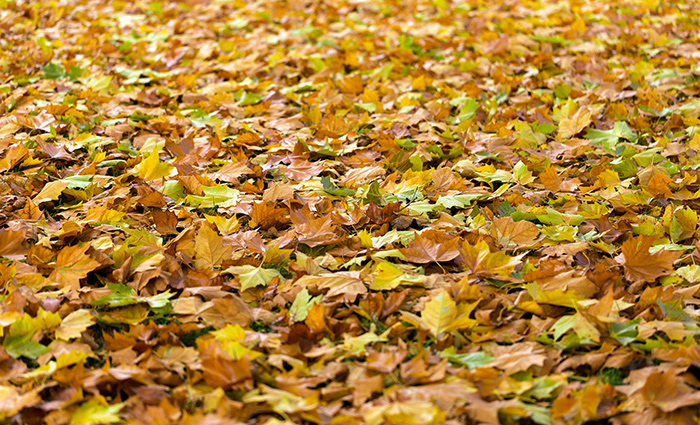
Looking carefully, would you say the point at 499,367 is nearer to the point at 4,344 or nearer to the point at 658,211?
the point at 658,211

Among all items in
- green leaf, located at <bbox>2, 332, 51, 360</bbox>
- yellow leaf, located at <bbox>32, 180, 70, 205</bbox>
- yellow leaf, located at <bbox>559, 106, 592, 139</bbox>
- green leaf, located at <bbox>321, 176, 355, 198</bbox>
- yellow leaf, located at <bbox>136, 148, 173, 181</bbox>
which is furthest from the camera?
yellow leaf, located at <bbox>559, 106, 592, 139</bbox>

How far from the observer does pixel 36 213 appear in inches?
87.7

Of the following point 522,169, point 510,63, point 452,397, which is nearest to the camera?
point 452,397

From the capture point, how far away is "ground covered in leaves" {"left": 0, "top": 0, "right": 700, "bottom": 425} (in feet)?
5.07

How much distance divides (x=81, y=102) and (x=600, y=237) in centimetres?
269

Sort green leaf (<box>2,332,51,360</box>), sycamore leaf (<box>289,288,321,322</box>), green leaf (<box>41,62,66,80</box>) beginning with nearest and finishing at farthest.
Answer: green leaf (<box>2,332,51,360</box>), sycamore leaf (<box>289,288,321,322</box>), green leaf (<box>41,62,66,80</box>)

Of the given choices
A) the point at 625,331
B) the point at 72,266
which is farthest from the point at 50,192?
the point at 625,331

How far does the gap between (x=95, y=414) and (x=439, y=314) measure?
2.99ft

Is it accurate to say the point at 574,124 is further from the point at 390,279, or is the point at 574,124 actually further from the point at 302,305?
the point at 302,305

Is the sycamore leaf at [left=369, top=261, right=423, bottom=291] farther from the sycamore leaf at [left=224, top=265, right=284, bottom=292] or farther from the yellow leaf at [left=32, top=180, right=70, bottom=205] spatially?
the yellow leaf at [left=32, top=180, right=70, bottom=205]

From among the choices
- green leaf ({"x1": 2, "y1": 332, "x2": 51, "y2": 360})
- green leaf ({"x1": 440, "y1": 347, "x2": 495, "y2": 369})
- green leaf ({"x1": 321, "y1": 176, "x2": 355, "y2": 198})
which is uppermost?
green leaf ({"x1": 2, "y1": 332, "x2": 51, "y2": 360})

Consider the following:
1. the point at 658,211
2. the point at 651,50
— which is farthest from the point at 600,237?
the point at 651,50

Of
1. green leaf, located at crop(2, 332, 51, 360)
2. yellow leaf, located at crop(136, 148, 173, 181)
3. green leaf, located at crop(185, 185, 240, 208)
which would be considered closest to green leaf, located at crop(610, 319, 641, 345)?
green leaf, located at crop(185, 185, 240, 208)

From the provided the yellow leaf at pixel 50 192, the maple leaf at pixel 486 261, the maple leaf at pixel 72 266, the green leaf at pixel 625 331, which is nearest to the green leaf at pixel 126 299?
the maple leaf at pixel 72 266
